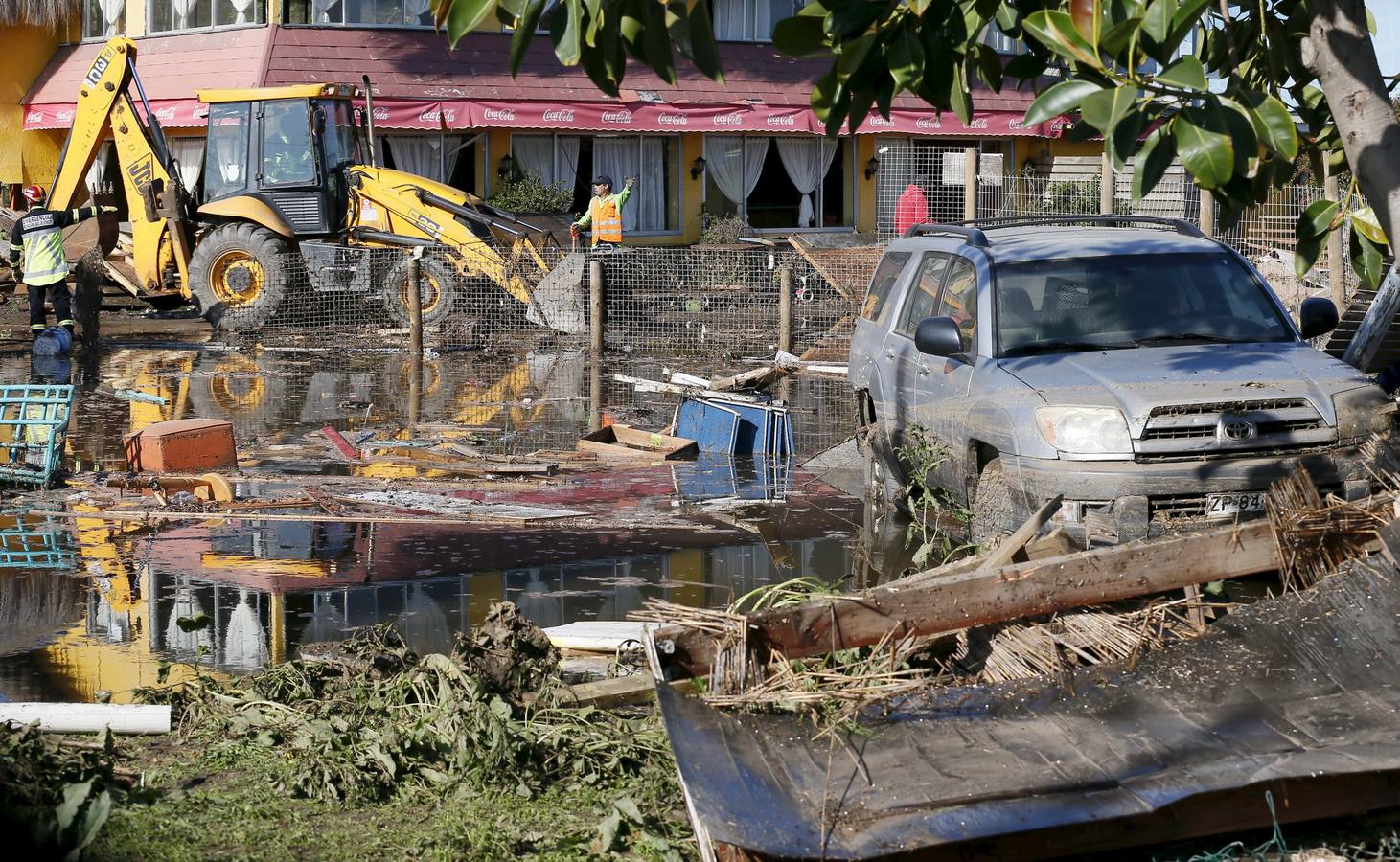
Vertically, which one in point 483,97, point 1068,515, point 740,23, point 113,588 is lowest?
point 113,588

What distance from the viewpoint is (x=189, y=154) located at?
2983 cm

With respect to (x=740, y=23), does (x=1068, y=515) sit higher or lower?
lower

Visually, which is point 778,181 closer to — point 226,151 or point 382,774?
point 226,151

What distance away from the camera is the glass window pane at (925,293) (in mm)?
9375

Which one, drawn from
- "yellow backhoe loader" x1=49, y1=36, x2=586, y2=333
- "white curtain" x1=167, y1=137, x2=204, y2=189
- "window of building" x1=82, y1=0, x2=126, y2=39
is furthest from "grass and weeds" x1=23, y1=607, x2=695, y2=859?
"window of building" x1=82, y1=0, x2=126, y2=39

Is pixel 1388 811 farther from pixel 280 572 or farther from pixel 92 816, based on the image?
pixel 280 572

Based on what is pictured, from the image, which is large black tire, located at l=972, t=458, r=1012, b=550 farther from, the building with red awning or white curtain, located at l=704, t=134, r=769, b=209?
white curtain, located at l=704, t=134, r=769, b=209

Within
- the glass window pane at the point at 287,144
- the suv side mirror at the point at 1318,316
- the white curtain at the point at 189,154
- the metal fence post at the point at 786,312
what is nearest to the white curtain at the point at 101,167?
the white curtain at the point at 189,154

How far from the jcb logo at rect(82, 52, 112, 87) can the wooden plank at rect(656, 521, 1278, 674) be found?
19.5 metres

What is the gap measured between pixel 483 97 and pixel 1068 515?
22.1 metres

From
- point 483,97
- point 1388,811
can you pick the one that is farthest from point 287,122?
point 1388,811

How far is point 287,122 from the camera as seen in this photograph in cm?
2175

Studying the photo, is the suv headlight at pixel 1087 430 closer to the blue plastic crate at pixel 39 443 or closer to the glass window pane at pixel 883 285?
the glass window pane at pixel 883 285

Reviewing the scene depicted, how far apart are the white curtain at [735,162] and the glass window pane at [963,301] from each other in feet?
75.1
